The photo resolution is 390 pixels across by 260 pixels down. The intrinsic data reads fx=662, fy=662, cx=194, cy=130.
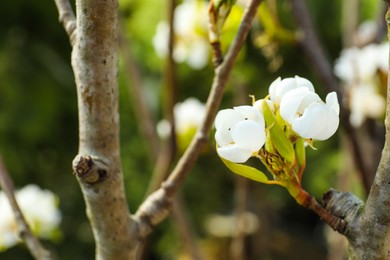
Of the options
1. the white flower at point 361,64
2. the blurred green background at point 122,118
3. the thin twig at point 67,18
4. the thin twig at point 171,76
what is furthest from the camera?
the blurred green background at point 122,118

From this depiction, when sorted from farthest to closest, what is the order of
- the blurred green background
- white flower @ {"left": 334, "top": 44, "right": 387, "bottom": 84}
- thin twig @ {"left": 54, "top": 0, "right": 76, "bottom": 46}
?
the blurred green background
white flower @ {"left": 334, "top": 44, "right": 387, "bottom": 84}
thin twig @ {"left": 54, "top": 0, "right": 76, "bottom": 46}

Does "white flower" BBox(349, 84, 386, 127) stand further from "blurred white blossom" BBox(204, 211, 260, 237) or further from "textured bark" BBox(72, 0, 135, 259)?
"blurred white blossom" BBox(204, 211, 260, 237)

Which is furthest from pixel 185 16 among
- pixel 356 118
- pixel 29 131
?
pixel 29 131

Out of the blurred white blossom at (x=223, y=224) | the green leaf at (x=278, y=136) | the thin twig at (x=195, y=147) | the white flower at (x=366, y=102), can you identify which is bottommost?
the blurred white blossom at (x=223, y=224)

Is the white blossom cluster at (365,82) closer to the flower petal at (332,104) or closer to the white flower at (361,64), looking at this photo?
the white flower at (361,64)

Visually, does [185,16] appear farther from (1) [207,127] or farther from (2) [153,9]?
(2) [153,9]

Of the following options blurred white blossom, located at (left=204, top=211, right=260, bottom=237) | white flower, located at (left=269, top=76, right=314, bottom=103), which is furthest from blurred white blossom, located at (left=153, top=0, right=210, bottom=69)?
blurred white blossom, located at (left=204, top=211, right=260, bottom=237)

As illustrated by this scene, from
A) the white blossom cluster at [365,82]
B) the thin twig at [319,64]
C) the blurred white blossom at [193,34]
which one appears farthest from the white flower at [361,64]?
the blurred white blossom at [193,34]

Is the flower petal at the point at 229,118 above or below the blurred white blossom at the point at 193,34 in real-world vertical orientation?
above

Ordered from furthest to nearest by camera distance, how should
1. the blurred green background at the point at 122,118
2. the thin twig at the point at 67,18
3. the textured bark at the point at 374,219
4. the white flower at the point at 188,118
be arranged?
the blurred green background at the point at 122,118 < the white flower at the point at 188,118 < the thin twig at the point at 67,18 < the textured bark at the point at 374,219
